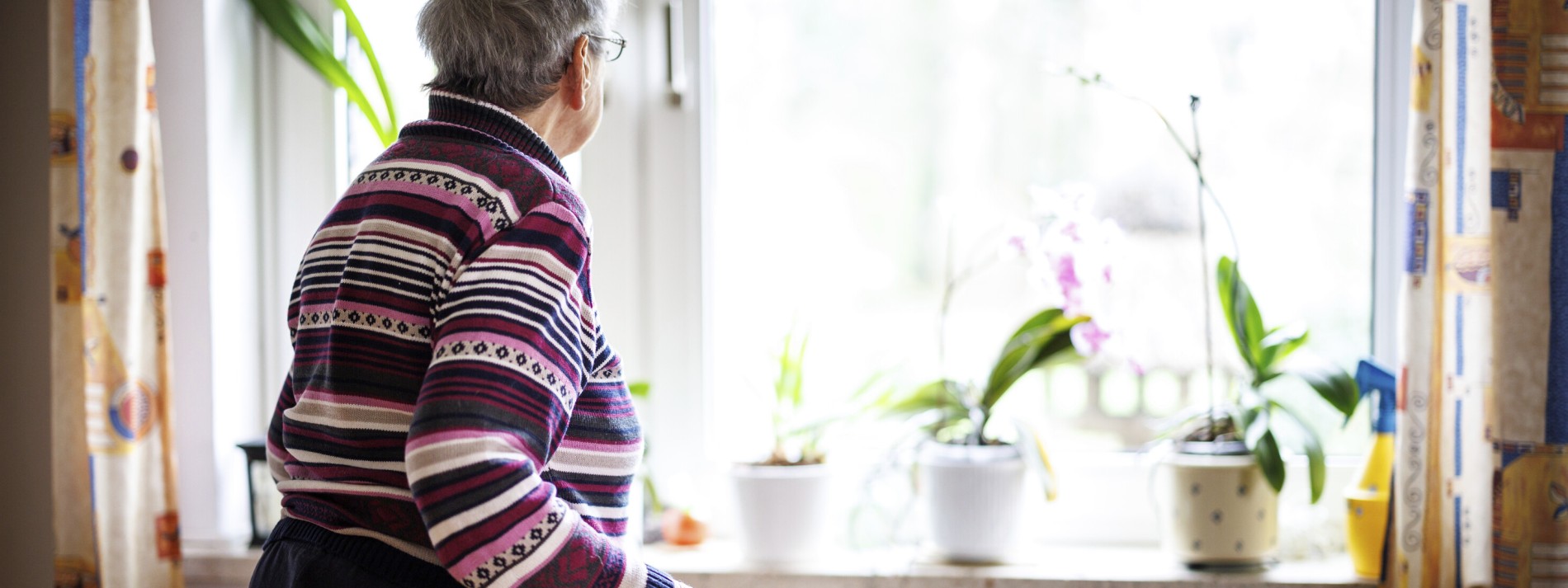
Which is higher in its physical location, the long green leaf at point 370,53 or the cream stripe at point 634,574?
the long green leaf at point 370,53

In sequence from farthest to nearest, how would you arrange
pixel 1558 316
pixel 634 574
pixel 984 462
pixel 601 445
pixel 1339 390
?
pixel 984 462 → pixel 1339 390 → pixel 1558 316 → pixel 601 445 → pixel 634 574

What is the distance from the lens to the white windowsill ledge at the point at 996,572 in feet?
4.98

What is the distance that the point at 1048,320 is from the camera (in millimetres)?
1598

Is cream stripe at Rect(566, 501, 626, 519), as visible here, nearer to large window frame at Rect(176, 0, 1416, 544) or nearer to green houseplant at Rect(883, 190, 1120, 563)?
green houseplant at Rect(883, 190, 1120, 563)

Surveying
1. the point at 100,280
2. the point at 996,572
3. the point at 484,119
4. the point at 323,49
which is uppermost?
the point at 323,49

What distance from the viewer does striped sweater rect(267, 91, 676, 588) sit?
0.70 meters

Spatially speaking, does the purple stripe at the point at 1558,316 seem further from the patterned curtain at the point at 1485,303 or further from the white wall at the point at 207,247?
the white wall at the point at 207,247

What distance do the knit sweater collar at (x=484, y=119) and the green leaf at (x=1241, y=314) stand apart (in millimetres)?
1045

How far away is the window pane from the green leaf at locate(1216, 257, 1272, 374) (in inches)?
9.0

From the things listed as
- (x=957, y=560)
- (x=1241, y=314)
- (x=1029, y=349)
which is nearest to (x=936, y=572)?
(x=957, y=560)

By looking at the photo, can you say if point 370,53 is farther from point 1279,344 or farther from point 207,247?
point 1279,344

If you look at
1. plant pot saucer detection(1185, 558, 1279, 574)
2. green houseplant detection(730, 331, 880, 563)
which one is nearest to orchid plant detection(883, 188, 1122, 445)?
green houseplant detection(730, 331, 880, 563)

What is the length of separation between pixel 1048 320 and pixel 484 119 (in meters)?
0.99

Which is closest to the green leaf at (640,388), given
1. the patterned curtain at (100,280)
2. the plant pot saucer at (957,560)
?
the plant pot saucer at (957,560)
